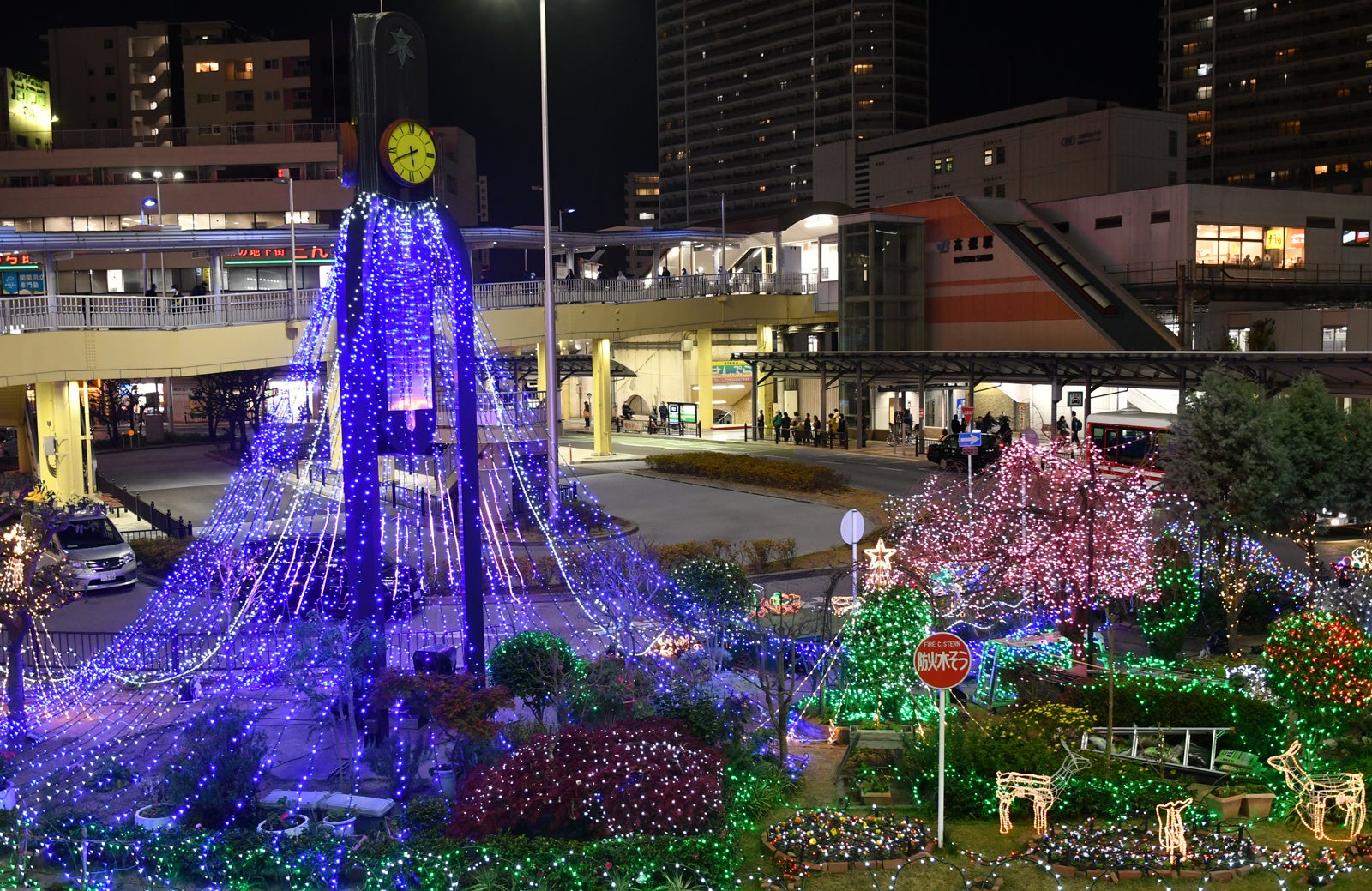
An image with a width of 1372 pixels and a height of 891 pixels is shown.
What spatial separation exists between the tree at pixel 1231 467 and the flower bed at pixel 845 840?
8.04 m

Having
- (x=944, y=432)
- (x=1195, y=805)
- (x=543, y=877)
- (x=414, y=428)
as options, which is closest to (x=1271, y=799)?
(x=1195, y=805)

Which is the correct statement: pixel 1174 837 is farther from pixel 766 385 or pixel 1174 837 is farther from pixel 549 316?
pixel 766 385

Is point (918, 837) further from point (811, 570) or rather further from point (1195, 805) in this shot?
point (811, 570)

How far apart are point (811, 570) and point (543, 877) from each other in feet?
43.3

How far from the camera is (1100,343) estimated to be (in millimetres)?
40719

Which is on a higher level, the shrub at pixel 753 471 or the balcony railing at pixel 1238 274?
the balcony railing at pixel 1238 274

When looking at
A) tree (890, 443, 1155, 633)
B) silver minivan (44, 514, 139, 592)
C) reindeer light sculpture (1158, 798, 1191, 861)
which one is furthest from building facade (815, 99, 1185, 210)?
reindeer light sculpture (1158, 798, 1191, 861)

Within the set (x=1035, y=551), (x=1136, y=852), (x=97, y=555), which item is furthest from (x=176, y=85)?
(x=1136, y=852)

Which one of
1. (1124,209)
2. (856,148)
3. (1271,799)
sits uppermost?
(856,148)

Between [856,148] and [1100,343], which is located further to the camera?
[856,148]

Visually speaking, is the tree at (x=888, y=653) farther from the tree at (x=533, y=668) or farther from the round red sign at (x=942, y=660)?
the tree at (x=533, y=668)

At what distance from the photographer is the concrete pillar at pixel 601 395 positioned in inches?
1681

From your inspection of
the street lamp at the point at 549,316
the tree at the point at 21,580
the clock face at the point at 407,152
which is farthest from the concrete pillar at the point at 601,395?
the clock face at the point at 407,152

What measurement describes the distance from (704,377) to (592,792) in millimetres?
38861
